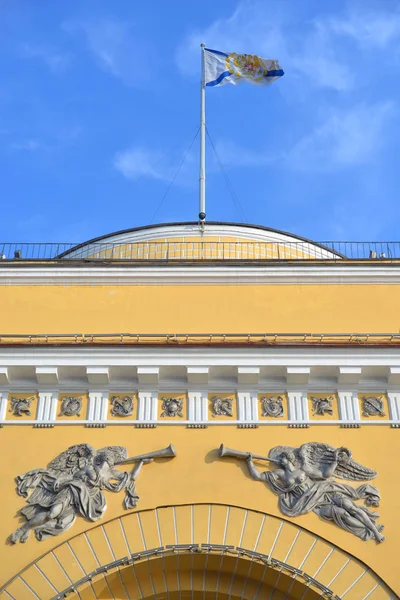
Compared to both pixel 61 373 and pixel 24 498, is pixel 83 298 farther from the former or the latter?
pixel 24 498

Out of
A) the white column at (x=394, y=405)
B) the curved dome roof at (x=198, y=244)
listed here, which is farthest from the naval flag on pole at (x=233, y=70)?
the white column at (x=394, y=405)

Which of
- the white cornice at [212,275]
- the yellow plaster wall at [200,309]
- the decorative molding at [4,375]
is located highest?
the white cornice at [212,275]

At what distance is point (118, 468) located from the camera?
9.89 meters

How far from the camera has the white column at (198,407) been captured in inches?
400

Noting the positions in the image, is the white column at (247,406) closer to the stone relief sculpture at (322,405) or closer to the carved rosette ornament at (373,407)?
the stone relief sculpture at (322,405)

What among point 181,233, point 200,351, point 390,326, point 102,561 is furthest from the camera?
point 181,233

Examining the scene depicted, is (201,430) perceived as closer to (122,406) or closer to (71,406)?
(122,406)

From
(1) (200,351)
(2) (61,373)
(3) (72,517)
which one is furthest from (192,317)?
(3) (72,517)

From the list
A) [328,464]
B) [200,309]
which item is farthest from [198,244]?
[328,464]

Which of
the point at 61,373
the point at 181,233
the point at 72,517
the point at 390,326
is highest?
the point at 181,233

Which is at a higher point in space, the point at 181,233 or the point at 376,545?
the point at 181,233

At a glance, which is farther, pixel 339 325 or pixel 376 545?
pixel 339 325

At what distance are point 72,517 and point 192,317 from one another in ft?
9.33

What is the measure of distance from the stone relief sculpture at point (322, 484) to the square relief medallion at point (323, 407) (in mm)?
338
